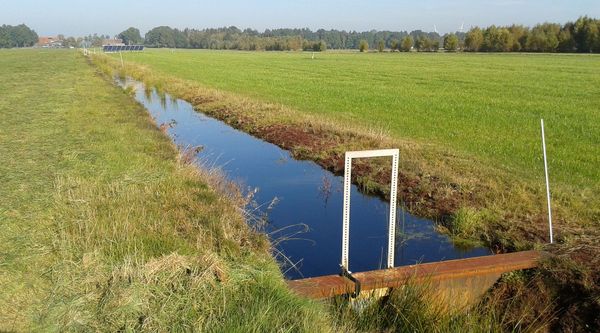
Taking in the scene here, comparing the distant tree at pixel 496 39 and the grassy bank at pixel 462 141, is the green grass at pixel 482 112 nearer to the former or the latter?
the grassy bank at pixel 462 141

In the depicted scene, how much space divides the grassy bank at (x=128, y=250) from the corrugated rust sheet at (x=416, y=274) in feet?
1.15

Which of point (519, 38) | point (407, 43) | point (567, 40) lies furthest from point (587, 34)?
point (407, 43)

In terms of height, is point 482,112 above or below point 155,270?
below

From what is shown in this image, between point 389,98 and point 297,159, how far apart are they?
12.8 metres

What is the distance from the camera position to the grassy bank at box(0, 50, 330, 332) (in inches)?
189

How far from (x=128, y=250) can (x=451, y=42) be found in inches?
4570

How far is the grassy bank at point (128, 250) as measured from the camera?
480cm

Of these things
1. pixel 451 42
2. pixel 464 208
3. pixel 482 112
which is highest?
pixel 451 42

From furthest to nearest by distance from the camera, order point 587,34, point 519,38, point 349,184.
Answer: point 519,38 → point 587,34 → point 349,184

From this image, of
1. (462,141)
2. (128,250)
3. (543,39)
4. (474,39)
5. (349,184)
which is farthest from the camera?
(474,39)

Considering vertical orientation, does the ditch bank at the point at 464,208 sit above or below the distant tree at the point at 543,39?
below

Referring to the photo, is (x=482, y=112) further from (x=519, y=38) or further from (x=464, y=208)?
(x=519, y=38)

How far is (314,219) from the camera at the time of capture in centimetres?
970

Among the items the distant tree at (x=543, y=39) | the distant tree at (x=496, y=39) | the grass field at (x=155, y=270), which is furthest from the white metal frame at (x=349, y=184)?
the distant tree at (x=496, y=39)
